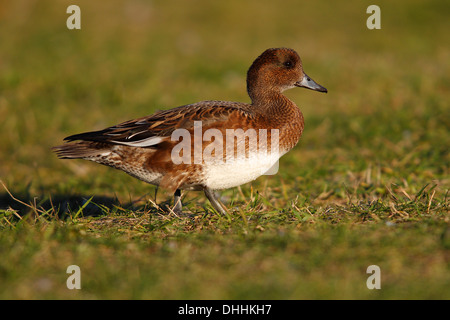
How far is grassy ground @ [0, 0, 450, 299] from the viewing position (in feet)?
9.59

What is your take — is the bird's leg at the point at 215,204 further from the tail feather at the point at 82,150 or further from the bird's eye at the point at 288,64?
the bird's eye at the point at 288,64

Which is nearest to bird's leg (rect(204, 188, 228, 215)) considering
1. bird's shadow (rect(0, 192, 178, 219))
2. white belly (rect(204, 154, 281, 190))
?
white belly (rect(204, 154, 281, 190))

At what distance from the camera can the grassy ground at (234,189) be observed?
2.92 m

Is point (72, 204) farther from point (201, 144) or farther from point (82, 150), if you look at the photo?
point (201, 144)

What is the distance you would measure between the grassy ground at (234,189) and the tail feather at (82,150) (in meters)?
0.37

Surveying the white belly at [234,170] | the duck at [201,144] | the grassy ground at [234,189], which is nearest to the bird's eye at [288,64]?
the duck at [201,144]

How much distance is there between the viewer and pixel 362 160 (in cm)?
559

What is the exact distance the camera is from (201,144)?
12.6ft

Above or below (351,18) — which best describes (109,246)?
below

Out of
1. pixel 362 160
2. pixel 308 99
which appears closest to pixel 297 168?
pixel 362 160

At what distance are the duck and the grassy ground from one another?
26cm

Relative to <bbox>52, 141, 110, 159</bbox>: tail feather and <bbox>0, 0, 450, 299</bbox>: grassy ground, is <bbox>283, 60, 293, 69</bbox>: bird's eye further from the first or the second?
<bbox>52, 141, 110, 159</bbox>: tail feather

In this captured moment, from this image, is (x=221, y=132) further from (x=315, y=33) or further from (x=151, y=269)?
(x=315, y=33)
